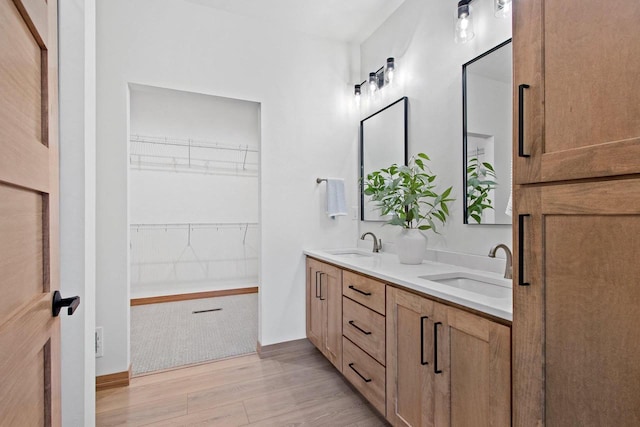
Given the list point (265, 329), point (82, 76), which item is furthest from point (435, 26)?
point (265, 329)

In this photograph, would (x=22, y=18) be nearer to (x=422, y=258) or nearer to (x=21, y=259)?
(x=21, y=259)

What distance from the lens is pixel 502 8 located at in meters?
1.54

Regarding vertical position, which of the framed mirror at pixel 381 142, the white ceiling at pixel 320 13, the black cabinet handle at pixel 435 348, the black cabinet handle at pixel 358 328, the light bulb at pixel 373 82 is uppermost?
the white ceiling at pixel 320 13

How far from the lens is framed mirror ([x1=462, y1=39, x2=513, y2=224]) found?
1.57 metres

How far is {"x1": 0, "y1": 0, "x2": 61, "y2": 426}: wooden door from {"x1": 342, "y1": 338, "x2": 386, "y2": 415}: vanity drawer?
1.33 metres

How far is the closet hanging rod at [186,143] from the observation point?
153 inches

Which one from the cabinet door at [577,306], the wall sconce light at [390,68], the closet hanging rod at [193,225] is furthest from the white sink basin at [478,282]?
the closet hanging rod at [193,225]

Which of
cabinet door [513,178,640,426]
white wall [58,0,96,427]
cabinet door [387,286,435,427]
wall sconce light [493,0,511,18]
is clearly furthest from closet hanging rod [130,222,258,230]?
cabinet door [513,178,640,426]

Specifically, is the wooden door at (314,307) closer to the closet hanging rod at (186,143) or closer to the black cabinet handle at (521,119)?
the black cabinet handle at (521,119)

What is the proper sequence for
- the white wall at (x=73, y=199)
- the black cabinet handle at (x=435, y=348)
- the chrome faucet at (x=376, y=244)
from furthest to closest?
1. the chrome faucet at (x=376, y=244)
2. the black cabinet handle at (x=435, y=348)
3. the white wall at (x=73, y=199)

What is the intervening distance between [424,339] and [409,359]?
0.52 ft

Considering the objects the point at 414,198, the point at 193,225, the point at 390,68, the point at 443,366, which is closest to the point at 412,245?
the point at 414,198

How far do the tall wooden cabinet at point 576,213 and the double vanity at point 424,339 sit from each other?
12 centimetres

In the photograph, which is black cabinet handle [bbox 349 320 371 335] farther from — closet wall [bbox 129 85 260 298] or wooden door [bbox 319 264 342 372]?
closet wall [bbox 129 85 260 298]
